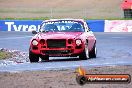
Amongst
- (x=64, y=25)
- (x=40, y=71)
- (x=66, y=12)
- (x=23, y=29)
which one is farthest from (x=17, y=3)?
(x=40, y=71)

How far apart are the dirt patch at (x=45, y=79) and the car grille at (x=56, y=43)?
11.6ft

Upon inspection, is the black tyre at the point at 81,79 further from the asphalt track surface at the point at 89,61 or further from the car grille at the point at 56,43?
the car grille at the point at 56,43

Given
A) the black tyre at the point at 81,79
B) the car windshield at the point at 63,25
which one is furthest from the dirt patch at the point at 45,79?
the car windshield at the point at 63,25

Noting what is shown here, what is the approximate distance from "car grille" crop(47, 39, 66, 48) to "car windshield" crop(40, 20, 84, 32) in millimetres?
1132

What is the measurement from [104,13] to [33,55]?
48291 millimetres

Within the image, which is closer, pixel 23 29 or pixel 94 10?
pixel 23 29

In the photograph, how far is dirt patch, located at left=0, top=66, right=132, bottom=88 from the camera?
9734 mm

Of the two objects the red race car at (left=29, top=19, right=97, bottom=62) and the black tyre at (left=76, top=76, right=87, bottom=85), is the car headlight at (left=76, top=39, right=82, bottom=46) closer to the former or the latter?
the red race car at (left=29, top=19, right=97, bottom=62)

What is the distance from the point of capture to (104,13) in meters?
65.0

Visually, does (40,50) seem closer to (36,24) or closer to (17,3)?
(36,24)

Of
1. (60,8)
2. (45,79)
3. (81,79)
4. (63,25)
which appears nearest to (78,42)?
(63,25)

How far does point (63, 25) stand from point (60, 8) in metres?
52.8

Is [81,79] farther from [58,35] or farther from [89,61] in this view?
[58,35]

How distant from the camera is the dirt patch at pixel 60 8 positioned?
2520 inches
